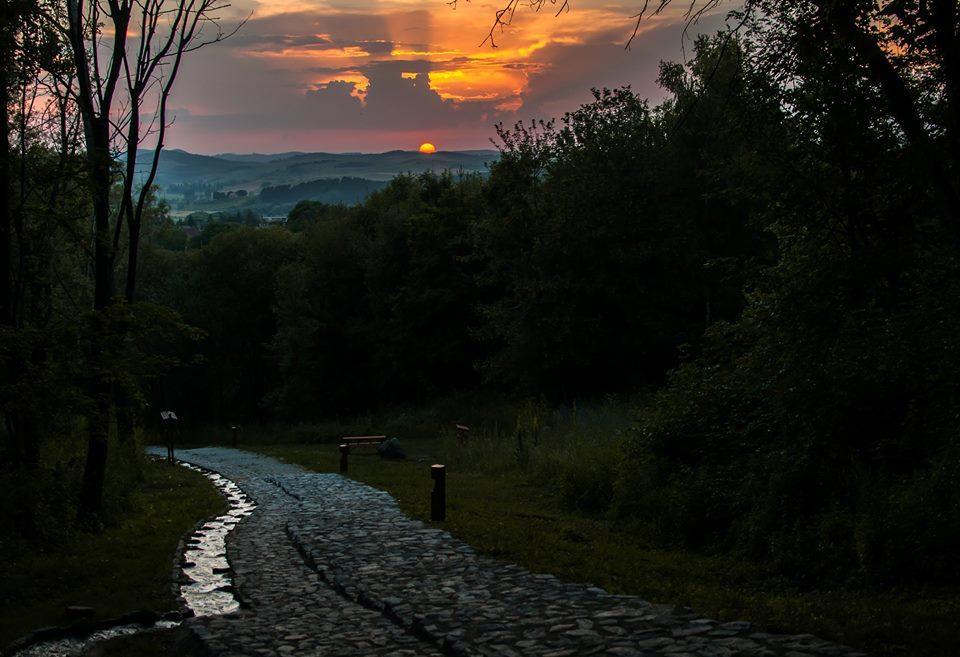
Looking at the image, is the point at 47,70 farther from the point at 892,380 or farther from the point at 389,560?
the point at 892,380

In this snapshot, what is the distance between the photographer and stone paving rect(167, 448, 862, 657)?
23.6 feet

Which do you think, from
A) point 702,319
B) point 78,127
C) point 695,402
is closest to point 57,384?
point 78,127

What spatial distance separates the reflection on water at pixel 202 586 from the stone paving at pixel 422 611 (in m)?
0.23

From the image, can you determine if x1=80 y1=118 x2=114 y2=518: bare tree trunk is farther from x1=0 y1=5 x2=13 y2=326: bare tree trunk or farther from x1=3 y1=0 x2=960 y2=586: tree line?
x1=0 y1=5 x2=13 y2=326: bare tree trunk

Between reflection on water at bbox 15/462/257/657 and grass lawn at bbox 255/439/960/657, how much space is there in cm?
331

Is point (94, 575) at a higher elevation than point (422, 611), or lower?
lower

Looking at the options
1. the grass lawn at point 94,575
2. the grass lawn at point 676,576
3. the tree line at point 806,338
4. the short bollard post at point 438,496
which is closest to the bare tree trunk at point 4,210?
the tree line at point 806,338

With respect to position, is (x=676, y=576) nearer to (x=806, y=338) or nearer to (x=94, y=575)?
(x=806, y=338)

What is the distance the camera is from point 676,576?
10297 mm

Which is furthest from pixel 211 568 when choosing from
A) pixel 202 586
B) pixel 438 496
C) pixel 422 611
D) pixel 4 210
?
pixel 4 210

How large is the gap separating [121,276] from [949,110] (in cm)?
5450

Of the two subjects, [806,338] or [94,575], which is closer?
[94,575]

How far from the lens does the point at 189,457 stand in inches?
1344

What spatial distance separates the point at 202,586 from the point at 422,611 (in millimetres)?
3529
